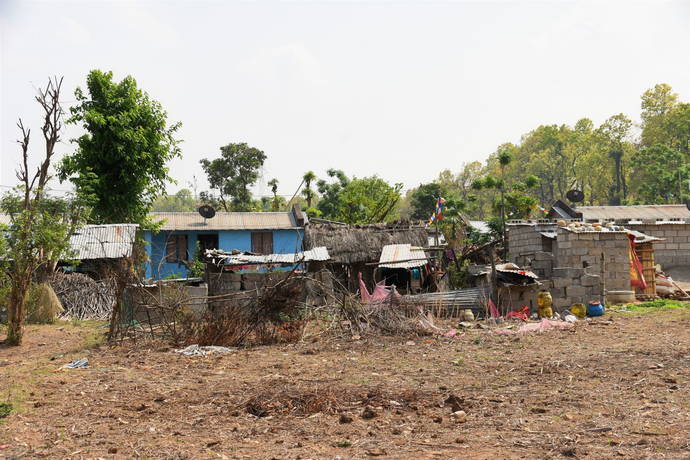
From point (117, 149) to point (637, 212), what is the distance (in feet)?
74.1

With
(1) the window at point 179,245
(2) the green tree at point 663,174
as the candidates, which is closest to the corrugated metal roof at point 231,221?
(1) the window at point 179,245

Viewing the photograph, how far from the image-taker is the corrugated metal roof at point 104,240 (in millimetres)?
18641

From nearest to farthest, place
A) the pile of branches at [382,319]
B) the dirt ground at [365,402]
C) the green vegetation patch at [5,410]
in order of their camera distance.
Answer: the dirt ground at [365,402], the green vegetation patch at [5,410], the pile of branches at [382,319]

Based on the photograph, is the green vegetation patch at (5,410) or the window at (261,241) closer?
the green vegetation patch at (5,410)

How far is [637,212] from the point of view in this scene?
27422 millimetres

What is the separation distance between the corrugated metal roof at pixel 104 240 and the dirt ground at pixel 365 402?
8.85 meters

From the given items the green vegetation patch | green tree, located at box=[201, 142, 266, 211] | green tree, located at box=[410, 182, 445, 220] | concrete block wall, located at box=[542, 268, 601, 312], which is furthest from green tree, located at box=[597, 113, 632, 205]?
the green vegetation patch

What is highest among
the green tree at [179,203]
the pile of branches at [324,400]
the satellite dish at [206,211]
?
the green tree at [179,203]

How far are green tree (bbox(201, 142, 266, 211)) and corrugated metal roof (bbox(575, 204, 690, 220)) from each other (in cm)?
2140

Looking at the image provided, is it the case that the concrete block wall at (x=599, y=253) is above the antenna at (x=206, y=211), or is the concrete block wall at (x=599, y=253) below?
below

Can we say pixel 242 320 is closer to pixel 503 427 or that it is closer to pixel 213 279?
pixel 213 279

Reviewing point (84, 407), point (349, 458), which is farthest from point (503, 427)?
point (84, 407)

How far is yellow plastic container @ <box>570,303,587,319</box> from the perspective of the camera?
43.7 ft

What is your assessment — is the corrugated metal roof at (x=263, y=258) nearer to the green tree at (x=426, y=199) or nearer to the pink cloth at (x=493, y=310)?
the pink cloth at (x=493, y=310)
